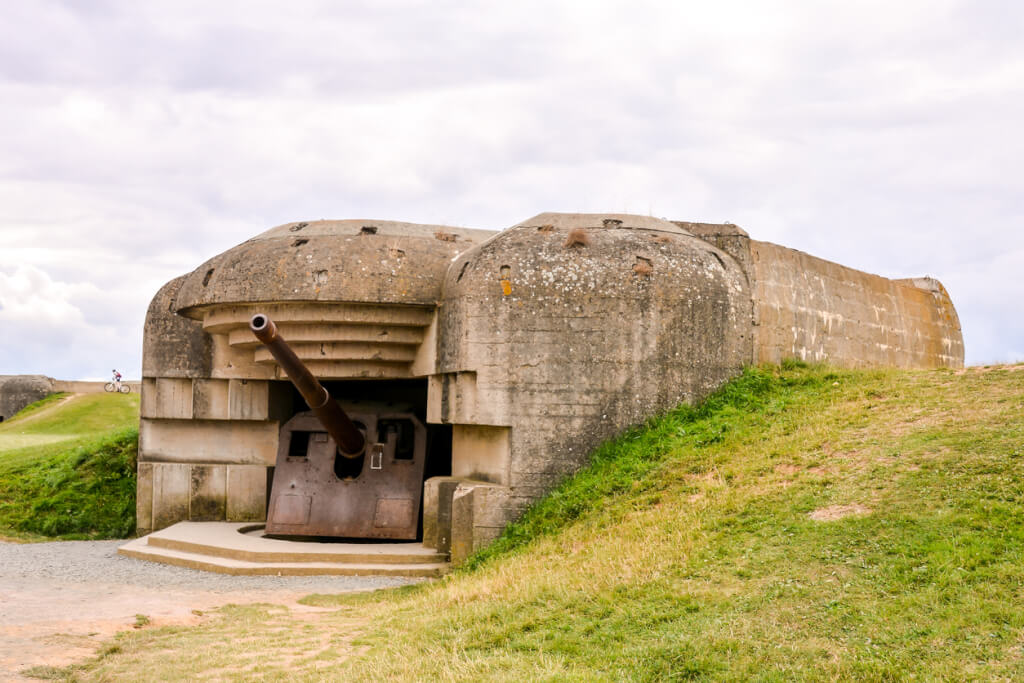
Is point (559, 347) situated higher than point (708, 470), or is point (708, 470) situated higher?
point (559, 347)

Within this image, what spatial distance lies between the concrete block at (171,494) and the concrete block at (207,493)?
0.27ft

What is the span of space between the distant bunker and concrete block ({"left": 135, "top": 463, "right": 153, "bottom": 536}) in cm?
3

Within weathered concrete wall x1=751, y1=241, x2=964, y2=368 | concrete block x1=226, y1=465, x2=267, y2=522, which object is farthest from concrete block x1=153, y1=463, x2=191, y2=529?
weathered concrete wall x1=751, y1=241, x2=964, y2=368

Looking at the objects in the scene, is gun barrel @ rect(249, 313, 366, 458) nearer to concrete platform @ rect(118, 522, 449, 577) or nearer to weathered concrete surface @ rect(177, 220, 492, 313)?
weathered concrete surface @ rect(177, 220, 492, 313)

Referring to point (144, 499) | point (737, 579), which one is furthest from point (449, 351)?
point (144, 499)

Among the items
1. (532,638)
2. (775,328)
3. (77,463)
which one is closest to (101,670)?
(532,638)

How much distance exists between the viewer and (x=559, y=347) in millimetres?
10562

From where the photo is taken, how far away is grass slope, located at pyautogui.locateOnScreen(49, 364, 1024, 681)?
18.0 feet

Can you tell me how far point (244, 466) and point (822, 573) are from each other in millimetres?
9019

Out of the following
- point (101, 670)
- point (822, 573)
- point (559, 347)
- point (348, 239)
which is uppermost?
point (348, 239)

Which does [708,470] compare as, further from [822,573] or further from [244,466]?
[244,466]

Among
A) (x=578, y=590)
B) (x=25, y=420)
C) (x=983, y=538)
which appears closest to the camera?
(x=983, y=538)

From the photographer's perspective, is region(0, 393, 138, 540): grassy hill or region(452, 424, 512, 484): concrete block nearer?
region(452, 424, 512, 484): concrete block

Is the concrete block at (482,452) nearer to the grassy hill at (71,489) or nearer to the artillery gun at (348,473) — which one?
the artillery gun at (348,473)
